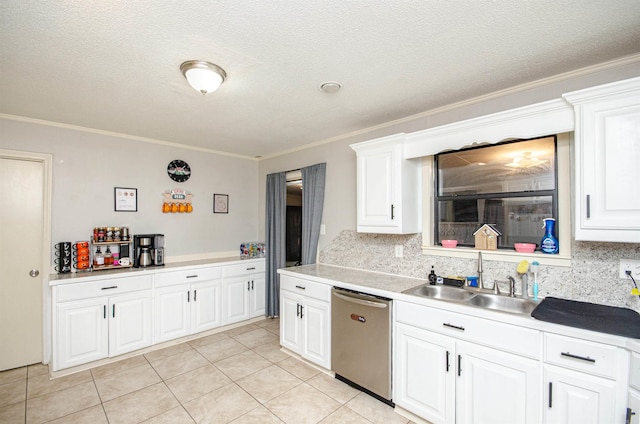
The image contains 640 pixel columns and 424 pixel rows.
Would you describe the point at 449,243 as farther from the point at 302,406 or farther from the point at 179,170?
the point at 179,170

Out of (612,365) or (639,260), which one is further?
(639,260)

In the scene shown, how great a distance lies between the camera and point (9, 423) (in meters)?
2.13

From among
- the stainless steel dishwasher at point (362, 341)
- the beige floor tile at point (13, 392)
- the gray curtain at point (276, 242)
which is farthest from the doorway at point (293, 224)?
the beige floor tile at point (13, 392)

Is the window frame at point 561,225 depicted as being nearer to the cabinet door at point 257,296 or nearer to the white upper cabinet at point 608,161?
the white upper cabinet at point 608,161

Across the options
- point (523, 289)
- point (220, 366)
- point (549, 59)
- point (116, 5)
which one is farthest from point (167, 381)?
point (549, 59)

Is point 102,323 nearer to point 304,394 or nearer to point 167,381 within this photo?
point 167,381

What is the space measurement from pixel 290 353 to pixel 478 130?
2823mm

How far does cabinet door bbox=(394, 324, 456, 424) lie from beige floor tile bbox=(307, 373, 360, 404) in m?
0.43

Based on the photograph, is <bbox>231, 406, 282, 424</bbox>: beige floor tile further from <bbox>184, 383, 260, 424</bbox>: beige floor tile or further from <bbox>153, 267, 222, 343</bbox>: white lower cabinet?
<bbox>153, 267, 222, 343</bbox>: white lower cabinet

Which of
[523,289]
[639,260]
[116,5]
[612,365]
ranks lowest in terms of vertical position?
[612,365]

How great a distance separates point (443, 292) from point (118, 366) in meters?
3.24

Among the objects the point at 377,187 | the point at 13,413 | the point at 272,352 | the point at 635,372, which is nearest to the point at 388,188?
the point at 377,187

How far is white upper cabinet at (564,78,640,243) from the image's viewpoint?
159 cm

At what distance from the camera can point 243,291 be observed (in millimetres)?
4078
